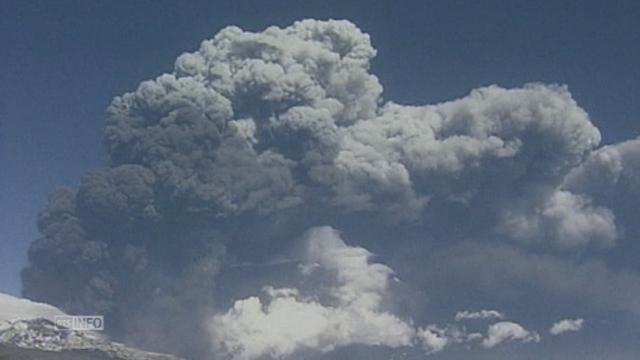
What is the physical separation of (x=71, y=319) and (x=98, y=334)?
2132cm

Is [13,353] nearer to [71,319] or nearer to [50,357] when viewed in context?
[50,357]

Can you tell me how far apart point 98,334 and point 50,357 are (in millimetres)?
15510

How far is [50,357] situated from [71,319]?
31.4m

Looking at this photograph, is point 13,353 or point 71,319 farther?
point 13,353

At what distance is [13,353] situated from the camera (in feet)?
615

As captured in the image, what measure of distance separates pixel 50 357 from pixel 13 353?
10.6 meters

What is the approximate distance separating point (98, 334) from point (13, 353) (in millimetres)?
19509

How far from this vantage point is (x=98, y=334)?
19075 centimetres

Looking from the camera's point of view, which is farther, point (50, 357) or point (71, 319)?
point (50, 357)

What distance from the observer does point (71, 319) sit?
560 feet

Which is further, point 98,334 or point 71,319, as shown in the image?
point 98,334

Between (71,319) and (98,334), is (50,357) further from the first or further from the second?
(71,319)

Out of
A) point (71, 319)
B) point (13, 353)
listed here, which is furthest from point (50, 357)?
point (71, 319)
